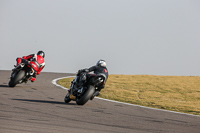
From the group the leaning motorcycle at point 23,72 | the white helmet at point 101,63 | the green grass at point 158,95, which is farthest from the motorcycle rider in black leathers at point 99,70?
the leaning motorcycle at point 23,72

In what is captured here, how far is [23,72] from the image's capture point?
15.8 m

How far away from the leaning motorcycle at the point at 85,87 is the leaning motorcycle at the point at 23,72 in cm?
411

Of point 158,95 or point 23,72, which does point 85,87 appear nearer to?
point 23,72

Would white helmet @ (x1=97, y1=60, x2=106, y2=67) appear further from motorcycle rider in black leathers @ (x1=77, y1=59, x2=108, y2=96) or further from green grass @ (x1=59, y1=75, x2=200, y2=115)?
green grass @ (x1=59, y1=75, x2=200, y2=115)

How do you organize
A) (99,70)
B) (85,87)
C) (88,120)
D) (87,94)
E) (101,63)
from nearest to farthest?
(88,120)
(87,94)
(85,87)
(99,70)
(101,63)

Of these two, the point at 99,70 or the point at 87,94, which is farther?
the point at 99,70

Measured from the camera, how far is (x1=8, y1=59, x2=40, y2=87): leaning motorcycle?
1578 cm

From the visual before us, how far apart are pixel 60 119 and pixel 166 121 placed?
2.70 meters

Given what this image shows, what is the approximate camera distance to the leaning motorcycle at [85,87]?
38.1ft

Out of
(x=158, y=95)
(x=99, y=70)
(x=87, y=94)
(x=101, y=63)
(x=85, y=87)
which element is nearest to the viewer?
(x=87, y=94)

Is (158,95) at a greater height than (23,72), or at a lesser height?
lesser

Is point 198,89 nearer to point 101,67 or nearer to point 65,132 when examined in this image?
point 101,67

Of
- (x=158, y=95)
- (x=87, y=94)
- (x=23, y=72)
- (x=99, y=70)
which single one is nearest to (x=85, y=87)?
(x=87, y=94)

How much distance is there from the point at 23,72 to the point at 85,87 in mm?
4754
